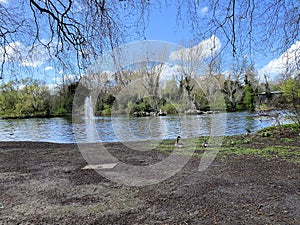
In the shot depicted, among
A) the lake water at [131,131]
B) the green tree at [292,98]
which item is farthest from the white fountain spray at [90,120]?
the green tree at [292,98]

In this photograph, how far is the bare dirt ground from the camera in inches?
95.8

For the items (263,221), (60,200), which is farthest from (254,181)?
(60,200)

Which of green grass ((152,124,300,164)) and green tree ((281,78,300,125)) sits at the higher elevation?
green tree ((281,78,300,125))

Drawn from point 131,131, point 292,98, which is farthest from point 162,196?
point 131,131

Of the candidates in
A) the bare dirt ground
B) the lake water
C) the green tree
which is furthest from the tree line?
the bare dirt ground

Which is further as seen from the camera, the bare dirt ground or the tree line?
the tree line

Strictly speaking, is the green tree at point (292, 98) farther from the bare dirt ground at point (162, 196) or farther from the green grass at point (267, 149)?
the bare dirt ground at point (162, 196)

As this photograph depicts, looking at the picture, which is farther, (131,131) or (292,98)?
(131,131)

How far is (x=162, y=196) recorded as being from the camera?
3031mm

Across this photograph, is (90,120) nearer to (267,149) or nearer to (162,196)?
(267,149)

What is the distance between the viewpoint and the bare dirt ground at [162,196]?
2434 mm

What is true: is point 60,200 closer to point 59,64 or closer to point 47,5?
point 59,64

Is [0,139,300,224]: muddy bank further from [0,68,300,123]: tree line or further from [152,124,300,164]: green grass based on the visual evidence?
[0,68,300,123]: tree line

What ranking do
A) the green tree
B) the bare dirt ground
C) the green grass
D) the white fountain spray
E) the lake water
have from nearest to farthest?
1. the bare dirt ground
2. the green grass
3. the white fountain spray
4. the green tree
5. the lake water
